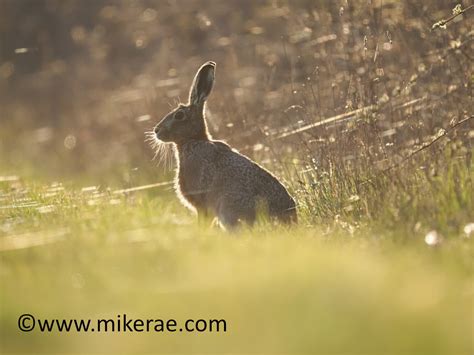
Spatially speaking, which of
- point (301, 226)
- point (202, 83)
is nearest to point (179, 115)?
point (202, 83)

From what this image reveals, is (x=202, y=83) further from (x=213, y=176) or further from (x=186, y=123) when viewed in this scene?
(x=213, y=176)

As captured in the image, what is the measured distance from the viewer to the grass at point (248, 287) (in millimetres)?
4066

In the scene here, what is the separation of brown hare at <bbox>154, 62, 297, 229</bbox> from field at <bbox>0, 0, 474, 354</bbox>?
0.80 ft

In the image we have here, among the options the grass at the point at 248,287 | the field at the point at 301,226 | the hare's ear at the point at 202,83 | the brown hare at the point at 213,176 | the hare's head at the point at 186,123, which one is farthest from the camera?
the hare's head at the point at 186,123

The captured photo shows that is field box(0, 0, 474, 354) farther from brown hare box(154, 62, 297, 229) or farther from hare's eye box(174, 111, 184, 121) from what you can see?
hare's eye box(174, 111, 184, 121)

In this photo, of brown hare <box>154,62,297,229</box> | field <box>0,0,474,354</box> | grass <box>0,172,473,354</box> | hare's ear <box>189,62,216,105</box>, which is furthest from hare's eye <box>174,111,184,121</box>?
grass <box>0,172,473,354</box>

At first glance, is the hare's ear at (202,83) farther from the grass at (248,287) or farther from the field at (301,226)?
the grass at (248,287)

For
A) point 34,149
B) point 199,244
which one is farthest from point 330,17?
point 34,149

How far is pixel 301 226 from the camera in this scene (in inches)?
292

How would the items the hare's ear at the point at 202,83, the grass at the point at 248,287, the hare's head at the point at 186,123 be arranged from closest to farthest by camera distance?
the grass at the point at 248,287 → the hare's ear at the point at 202,83 → the hare's head at the point at 186,123

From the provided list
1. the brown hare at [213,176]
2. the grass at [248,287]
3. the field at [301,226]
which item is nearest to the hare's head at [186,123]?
the brown hare at [213,176]

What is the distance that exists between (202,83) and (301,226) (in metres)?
2.68

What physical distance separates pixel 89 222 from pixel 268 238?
Answer: 1691mm

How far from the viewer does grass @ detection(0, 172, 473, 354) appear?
160 inches
